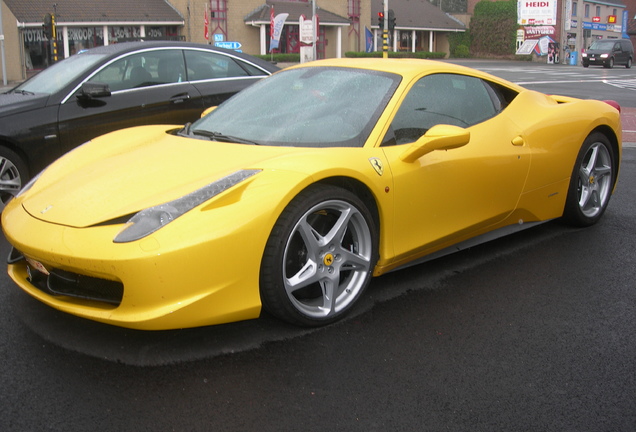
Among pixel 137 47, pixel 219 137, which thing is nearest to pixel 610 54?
pixel 137 47

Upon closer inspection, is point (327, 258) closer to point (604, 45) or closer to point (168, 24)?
point (168, 24)

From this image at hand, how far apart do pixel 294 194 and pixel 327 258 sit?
1.30 ft

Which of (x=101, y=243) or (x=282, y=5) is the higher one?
(x=282, y=5)

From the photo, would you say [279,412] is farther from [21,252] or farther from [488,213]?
[488,213]

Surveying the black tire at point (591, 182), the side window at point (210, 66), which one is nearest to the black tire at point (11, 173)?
the side window at point (210, 66)

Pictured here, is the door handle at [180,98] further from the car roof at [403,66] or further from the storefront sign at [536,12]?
the storefront sign at [536,12]

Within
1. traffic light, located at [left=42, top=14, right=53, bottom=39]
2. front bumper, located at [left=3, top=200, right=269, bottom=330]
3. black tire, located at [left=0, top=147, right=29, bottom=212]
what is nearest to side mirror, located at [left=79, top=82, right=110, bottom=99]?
black tire, located at [left=0, top=147, right=29, bottom=212]

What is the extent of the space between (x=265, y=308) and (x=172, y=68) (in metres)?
4.14

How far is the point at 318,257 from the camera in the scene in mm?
3154

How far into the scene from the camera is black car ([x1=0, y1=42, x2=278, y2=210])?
5461 mm

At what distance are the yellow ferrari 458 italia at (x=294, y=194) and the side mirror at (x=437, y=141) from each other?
0.01 metres

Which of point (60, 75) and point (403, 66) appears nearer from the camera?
point (403, 66)

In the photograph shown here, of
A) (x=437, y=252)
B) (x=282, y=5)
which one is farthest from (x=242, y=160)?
(x=282, y=5)

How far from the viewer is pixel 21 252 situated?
304 centimetres
